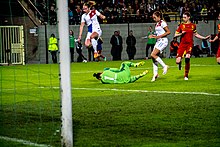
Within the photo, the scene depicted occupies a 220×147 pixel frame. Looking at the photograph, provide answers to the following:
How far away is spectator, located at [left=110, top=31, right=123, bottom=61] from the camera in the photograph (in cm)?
4659

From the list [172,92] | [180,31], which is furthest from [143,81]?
[172,92]

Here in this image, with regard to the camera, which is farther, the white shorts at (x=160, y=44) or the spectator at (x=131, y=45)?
the spectator at (x=131, y=45)

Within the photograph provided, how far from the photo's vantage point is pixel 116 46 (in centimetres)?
4731

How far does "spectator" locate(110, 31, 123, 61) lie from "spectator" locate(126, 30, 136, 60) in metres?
0.60

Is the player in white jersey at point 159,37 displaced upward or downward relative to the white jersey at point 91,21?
downward

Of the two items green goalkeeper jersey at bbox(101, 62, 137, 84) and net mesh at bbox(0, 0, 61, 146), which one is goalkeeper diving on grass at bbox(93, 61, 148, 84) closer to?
green goalkeeper jersey at bbox(101, 62, 137, 84)

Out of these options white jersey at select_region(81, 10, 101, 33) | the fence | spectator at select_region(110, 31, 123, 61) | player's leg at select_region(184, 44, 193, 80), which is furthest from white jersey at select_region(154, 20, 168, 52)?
spectator at select_region(110, 31, 123, 61)

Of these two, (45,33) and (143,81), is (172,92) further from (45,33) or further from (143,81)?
(45,33)

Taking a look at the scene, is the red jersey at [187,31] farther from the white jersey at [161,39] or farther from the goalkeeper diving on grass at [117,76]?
the goalkeeper diving on grass at [117,76]

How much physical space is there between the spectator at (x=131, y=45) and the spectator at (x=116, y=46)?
60 centimetres

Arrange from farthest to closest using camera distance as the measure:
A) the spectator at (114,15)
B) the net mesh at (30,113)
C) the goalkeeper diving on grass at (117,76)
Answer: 1. the spectator at (114,15)
2. the goalkeeper diving on grass at (117,76)
3. the net mesh at (30,113)

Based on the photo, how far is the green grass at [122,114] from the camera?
998cm


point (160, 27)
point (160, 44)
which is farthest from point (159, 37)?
point (160, 27)

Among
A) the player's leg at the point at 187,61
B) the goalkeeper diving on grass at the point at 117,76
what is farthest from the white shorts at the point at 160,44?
the goalkeeper diving on grass at the point at 117,76
